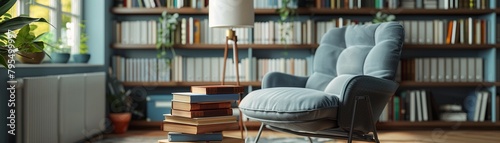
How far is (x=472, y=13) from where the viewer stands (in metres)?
5.13

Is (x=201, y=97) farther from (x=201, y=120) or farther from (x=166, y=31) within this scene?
(x=166, y=31)

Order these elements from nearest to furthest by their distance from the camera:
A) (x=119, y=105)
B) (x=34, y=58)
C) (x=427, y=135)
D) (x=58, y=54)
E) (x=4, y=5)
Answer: (x=4, y=5) < (x=34, y=58) < (x=58, y=54) < (x=427, y=135) < (x=119, y=105)

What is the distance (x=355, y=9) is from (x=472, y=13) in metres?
0.96

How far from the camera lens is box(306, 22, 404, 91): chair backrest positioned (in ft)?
10.6

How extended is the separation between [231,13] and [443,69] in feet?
7.17

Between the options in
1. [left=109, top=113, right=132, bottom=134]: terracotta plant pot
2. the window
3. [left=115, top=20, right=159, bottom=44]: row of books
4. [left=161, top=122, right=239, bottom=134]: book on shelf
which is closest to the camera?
[left=161, top=122, right=239, bottom=134]: book on shelf

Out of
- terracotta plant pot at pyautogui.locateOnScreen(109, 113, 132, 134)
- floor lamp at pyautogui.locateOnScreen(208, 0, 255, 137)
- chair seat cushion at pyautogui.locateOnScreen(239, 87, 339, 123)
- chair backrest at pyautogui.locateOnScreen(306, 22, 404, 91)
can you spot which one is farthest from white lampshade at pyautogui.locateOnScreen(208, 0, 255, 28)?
terracotta plant pot at pyautogui.locateOnScreen(109, 113, 132, 134)

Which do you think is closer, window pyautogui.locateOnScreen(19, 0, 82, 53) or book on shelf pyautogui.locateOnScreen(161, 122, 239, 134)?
book on shelf pyautogui.locateOnScreen(161, 122, 239, 134)

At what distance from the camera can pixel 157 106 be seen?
5.24m

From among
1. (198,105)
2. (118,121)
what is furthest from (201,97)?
(118,121)

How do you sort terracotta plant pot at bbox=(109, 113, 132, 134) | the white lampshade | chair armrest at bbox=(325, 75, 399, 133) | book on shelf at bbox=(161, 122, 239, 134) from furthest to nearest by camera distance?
terracotta plant pot at bbox=(109, 113, 132, 134) → the white lampshade → chair armrest at bbox=(325, 75, 399, 133) → book on shelf at bbox=(161, 122, 239, 134)

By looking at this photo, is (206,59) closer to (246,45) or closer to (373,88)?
(246,45)

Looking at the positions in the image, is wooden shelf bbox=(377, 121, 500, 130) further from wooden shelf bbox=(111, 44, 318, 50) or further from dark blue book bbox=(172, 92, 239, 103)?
dark blue book bbox=(172, 92, 239, 103)

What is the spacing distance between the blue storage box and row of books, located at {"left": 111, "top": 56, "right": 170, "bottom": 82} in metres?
0.16
